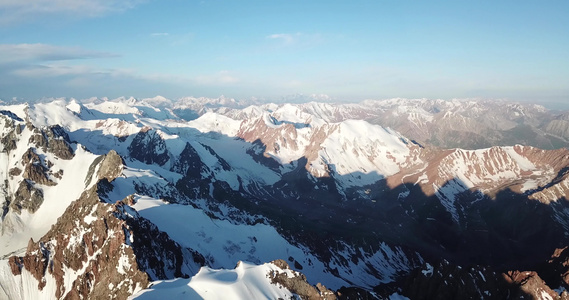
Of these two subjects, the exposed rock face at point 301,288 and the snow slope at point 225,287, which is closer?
the snow slope at point 225,287

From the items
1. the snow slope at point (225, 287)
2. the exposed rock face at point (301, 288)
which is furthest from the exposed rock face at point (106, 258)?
the exposed rock face at point (301, 288)

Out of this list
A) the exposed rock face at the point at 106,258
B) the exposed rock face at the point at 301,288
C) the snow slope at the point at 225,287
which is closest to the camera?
the snow slope at the point at 225,287

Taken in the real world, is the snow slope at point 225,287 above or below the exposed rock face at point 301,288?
above

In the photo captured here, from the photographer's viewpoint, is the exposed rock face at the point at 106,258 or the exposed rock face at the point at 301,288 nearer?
the exposed rock face at the point at 301,288

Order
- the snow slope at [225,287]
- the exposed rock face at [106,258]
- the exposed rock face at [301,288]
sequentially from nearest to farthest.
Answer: the snow slope at [225,287], the exposed rock face at [301,288], the exposed rock face at [106,258]

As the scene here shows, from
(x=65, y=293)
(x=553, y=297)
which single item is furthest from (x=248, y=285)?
(x=553, y=297)

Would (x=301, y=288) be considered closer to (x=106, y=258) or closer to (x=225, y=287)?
(x=225, y=287)

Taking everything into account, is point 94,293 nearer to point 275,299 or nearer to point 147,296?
point 147,296

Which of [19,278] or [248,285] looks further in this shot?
[19,278]

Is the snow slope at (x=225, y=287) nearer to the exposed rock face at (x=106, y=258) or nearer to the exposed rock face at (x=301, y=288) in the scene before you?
the exposed rock face at (x=301, y=288)

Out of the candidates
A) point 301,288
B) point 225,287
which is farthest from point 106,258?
point 301,288

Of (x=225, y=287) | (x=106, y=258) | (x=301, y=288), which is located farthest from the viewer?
(x=106, y=258)
